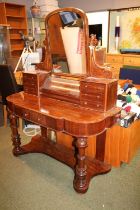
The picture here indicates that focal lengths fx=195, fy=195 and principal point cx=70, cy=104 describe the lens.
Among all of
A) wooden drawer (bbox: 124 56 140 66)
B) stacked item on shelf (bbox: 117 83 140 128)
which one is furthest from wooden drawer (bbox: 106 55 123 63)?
stacked item on shelf (bbox: 117 83 140 128)

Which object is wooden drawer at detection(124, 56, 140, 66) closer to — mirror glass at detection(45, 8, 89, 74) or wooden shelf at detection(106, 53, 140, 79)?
wooden shelf at detection(106, 53, 140, 79)

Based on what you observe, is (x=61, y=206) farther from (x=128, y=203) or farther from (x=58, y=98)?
(x=58, y=98)

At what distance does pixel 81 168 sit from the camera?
5.06 feet

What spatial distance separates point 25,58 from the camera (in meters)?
2.77

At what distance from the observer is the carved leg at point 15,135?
1963 millimetres

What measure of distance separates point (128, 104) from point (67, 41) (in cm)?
87

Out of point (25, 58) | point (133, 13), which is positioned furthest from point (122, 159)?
point (133, 13)

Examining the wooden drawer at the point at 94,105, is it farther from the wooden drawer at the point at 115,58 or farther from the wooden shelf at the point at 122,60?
the wooden drawer at the point at 115,58

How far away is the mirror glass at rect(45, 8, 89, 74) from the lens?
1526mm

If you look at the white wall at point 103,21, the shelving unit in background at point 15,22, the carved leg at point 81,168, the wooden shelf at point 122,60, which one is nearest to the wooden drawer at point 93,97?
the carved leg at point 81,168

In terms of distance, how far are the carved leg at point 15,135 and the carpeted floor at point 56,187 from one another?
3.0 inches

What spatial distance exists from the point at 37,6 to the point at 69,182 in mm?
4158

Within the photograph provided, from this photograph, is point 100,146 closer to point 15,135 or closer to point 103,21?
point 15,135

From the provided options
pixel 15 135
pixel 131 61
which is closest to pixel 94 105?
pixel 15 135
